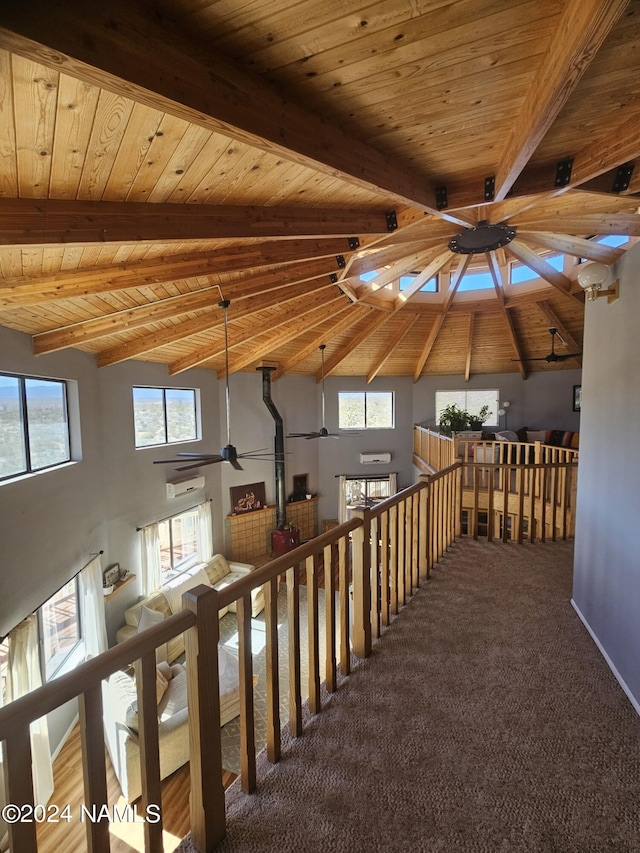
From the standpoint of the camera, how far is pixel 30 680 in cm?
350

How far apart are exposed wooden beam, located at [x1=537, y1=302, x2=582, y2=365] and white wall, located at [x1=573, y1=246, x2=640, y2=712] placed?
14.2 feet

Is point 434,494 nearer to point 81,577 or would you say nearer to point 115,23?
point 115,23

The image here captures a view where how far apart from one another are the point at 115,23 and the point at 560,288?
6051 millimetres

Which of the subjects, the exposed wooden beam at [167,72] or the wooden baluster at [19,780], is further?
the exposed wooden beam at [167,72]

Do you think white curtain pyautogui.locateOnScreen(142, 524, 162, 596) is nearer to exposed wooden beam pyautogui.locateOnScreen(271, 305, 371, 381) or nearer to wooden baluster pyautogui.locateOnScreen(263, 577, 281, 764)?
exposed wooden beam pyautogui.locateOnScreen(271, 305, 371, 381)

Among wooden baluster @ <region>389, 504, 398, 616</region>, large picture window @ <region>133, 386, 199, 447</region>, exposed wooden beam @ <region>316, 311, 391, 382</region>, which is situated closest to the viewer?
wooden baluster @ <region>389, 504, 398, 616</region>

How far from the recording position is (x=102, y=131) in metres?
1.61

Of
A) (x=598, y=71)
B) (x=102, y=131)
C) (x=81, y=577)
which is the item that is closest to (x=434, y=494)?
(x=598, y=71)

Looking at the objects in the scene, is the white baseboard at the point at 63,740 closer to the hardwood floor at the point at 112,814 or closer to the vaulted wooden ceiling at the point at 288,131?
the hardwood floor at the point at 112,814

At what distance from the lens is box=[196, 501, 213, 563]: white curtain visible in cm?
757

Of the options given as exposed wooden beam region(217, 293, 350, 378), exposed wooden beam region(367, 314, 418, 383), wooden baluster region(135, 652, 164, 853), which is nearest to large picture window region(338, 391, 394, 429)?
exposed wooden beam region(367, 314, 418, 383)

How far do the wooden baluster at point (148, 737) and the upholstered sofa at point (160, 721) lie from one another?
2.41m

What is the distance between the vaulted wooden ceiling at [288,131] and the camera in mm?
1200

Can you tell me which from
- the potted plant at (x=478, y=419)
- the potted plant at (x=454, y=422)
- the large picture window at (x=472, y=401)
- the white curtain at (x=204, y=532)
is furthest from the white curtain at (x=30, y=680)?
the large picture window at (x=472, y=401)
